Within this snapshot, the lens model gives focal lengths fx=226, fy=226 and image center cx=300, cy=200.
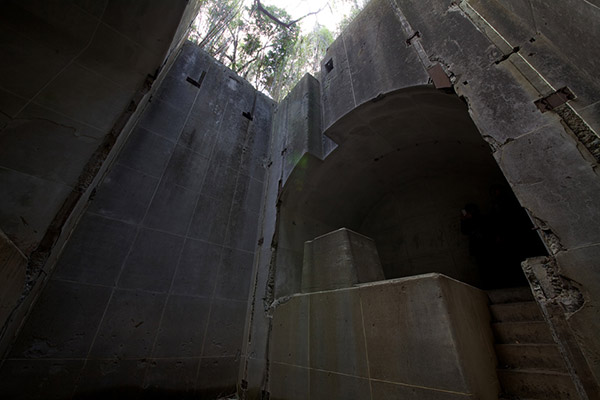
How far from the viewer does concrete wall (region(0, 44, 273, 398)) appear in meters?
3.20

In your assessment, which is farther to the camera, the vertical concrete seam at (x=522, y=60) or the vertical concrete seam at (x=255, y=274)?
the vertical concrete seam at (x=255, y=274)

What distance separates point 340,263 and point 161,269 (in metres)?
3.26

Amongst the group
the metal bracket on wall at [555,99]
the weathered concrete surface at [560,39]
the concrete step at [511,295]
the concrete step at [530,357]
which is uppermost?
the weathered concrete surface at [560,39]

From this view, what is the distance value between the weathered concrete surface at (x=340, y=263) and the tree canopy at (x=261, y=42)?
627 centimetres

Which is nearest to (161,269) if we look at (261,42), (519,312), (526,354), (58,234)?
(58,234)

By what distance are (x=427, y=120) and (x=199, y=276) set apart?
5.47 m

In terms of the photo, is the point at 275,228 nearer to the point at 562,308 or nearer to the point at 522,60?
the point at 562,308

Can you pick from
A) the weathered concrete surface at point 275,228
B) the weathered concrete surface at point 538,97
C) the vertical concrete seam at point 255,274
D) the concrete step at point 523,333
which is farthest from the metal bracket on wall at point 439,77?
the vertical concrete seam at point 255,274

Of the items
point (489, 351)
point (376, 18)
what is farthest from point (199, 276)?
point (376, 18)

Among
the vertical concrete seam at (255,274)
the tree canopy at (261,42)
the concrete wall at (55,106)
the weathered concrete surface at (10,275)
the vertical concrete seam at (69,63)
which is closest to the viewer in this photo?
the weathered concrete surface at (10,275)

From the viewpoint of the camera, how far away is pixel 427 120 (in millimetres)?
4414

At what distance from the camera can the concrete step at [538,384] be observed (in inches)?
83.0

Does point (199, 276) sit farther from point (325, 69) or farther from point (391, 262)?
point (325, 69)

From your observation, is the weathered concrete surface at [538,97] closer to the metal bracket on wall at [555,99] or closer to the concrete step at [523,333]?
the metal bracket on wall at [555,99]
